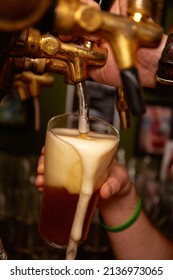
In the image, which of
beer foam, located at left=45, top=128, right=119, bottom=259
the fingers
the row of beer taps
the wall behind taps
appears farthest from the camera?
the wall behind taps

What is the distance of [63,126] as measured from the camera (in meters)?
1.04

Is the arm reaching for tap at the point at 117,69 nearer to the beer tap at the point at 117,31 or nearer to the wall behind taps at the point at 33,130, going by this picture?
the beer tap at the point at 117,31

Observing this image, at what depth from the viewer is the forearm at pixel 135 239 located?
1512 mm

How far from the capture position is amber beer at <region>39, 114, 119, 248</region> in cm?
92

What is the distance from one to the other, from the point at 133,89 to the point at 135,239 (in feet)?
3.61

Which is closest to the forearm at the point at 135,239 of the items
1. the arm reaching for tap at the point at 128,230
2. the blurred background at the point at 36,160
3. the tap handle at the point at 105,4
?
the arm reaching for tap at the point at 128,230

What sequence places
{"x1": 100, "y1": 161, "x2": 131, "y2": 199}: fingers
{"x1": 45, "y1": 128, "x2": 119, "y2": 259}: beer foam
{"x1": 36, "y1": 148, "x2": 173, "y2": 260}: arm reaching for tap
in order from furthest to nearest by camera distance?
1. {"x1": 36, "y1": 148, "x2": 173, "y2": 260}: arm reaching for tap
2. {"x1": 100, "y1": 161, "x2": 131, "y2": 199}: fingers
3. {"x1": 45, "y1": 128, "x2": 119, "y2": 259}: beer foam

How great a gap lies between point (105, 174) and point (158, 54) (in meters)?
0.38

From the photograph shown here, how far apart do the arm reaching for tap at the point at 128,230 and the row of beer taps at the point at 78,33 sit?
58 cm

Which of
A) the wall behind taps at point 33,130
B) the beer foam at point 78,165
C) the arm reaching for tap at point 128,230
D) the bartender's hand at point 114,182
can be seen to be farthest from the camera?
the wall behind taps at point 33,130

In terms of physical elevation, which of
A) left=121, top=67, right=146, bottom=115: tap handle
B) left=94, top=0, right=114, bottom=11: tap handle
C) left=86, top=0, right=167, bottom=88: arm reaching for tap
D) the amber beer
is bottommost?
the amber beer

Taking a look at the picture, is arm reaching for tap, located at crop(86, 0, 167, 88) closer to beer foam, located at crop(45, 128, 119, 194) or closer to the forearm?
beer foam, located at crop(45, 128, 119, 194)

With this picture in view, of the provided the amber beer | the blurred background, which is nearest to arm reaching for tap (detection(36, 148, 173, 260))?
the blurred background

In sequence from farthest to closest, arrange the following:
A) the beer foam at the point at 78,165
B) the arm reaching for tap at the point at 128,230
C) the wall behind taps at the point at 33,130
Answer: the wall behind taps at the point at 33,130 < the arm reaching for tap at the point at 128,230 < the beer foam at the point at 78,165
